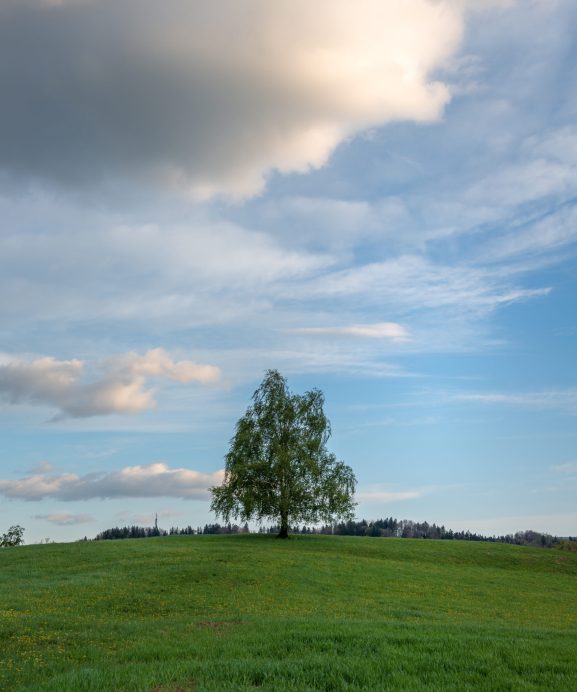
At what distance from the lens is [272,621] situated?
2016 cm

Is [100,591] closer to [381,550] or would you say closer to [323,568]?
[323,568]

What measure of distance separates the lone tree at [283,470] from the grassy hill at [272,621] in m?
9.16

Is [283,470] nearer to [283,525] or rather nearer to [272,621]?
[283,525]

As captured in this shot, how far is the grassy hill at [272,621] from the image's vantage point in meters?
12.6

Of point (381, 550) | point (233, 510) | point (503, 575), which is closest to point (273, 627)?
point (503, 575)

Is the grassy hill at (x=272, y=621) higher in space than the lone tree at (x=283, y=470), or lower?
lower

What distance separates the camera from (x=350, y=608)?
2670 cm

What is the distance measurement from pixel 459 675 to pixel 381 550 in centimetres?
4846

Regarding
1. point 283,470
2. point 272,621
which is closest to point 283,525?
point 283,470

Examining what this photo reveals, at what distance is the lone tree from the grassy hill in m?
9.16

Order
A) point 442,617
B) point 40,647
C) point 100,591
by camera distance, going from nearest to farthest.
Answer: point 40,647 → point 442,617 → point 100,591

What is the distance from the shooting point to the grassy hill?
12.6 m

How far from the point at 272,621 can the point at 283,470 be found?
145ft

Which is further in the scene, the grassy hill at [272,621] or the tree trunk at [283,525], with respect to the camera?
the tree trunk at [283,525]
